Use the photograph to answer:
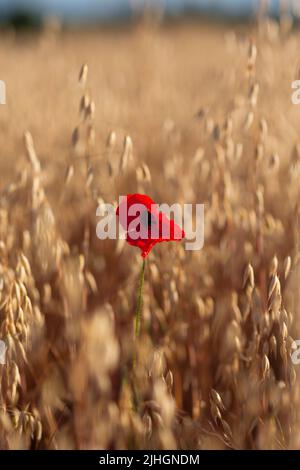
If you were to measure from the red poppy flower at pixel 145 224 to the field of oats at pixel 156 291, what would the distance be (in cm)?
11

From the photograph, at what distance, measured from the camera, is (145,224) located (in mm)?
802

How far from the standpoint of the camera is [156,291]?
134cm

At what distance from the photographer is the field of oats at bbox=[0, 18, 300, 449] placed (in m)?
0.84

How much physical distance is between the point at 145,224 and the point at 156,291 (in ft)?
1.81

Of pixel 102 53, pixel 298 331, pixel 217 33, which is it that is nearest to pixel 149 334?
pixel 298 331

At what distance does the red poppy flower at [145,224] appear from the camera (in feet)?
2.57

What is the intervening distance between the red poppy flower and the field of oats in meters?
0.11

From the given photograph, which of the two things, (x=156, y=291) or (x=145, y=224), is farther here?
(x=156, y=291)

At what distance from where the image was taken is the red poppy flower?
785 mm

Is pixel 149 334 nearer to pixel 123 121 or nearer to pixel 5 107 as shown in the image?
pixel 5 107

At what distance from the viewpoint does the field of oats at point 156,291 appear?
Result: 2.74ft

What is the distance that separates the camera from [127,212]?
81cm
